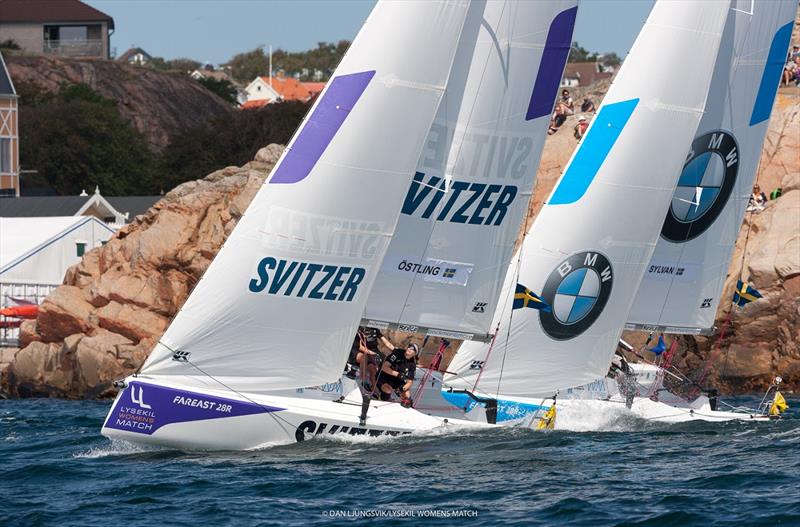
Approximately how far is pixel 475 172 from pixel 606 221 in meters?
3.19

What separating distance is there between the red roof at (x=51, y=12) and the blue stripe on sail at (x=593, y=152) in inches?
3365

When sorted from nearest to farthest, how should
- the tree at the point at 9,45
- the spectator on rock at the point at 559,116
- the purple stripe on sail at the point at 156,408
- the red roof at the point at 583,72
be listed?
1. the purple stripe on sail at the point at 156,408
2. the spectator on rock at the point at 559,116
3. the tree at the point at 9,45
4. the red roof at the point at 583,72

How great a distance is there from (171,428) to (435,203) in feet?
17.5

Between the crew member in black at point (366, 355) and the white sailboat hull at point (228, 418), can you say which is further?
the crew member in black at point (366, 355)

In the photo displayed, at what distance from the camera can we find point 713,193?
26.0 m

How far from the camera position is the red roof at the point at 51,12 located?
10581 cm

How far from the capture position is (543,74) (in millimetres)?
22344

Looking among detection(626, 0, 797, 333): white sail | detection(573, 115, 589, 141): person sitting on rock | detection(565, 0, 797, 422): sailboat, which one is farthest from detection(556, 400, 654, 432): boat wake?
detection(573, 115, 589, 141): person sitting on rock

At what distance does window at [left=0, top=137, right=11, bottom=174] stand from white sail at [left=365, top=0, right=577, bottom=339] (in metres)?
45.9

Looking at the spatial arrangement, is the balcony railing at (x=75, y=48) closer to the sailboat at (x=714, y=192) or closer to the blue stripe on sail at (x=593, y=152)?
the sailboat at (x=714, y=192)

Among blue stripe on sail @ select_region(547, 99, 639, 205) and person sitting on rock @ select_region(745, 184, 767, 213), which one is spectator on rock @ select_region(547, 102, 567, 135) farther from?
blue stripe on sail @ select_region(547, 99, 639, 205)

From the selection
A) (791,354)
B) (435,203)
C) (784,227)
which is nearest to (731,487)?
(435,203)

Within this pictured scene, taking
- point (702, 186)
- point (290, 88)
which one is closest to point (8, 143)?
point (702, 186)

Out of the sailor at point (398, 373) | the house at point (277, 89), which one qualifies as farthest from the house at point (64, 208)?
the house at point (277, 89)
